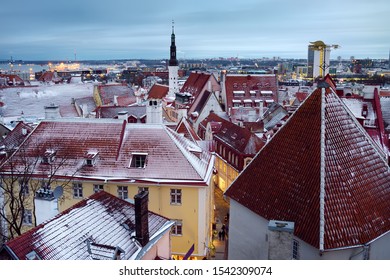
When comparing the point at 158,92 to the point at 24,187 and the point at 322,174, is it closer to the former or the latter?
the point at 24,187

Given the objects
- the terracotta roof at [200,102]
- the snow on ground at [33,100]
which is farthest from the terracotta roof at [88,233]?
the terracotta roof at [200,102]

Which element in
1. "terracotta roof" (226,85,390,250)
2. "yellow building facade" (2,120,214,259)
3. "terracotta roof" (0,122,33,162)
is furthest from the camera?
"terracotta roof" (0,122,33,162)

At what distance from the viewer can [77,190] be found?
422 inches

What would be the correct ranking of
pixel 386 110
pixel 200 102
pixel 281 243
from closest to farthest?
pixel 281 243
pixel 386 110
pixel 200 102

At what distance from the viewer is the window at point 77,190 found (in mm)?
10695

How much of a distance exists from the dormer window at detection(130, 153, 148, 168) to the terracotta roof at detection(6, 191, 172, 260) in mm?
3373

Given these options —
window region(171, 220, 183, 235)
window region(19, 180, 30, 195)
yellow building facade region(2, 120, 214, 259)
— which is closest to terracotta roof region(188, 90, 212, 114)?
yellow building facade region(2, 120, 214, 259)

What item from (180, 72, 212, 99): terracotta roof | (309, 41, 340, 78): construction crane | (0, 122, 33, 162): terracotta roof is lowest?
(0, 122, 33, 162): terracotta roof

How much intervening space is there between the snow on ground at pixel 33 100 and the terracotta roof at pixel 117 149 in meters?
7.51

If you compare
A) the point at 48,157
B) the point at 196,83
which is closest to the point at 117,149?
the point at 48,157

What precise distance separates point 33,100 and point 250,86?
12.6 meters

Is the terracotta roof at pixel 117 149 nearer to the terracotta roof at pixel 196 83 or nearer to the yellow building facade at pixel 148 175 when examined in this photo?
the yellow building facade at pixel 148 175

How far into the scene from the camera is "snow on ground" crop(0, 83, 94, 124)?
19.4 m

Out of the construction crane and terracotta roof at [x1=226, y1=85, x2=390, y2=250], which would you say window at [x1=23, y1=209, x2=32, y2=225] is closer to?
terracotta roof at [x1=226, y1=85, x2=390, y2=250]
